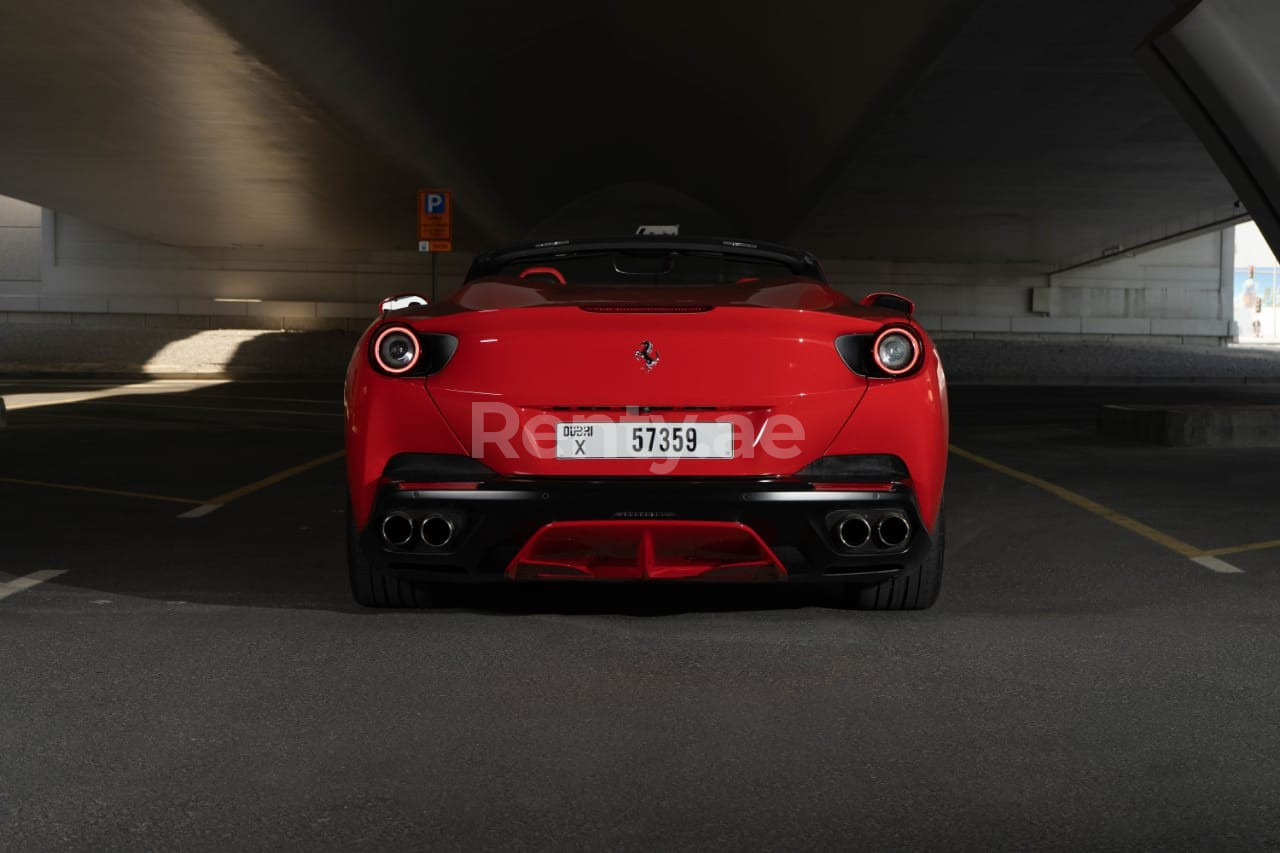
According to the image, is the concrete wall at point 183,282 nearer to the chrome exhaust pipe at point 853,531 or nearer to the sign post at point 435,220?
the sign post at point 435,220

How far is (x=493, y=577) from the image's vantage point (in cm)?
437

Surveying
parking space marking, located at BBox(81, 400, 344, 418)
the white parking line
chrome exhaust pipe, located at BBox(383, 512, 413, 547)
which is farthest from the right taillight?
parking space marking, located at BBox(81, 400, 344, 418)

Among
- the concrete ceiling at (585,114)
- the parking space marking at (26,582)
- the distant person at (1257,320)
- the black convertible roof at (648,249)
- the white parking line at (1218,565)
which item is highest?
the concrete ceiling at (585,114)

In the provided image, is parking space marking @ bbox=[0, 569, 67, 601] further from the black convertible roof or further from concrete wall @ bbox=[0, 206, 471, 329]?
concrete wall @ bbox=[0, 206, 471, 329]

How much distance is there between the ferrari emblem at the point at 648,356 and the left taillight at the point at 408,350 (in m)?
0.55

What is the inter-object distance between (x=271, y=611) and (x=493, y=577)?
1047mm

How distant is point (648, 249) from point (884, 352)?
1268 millimetres

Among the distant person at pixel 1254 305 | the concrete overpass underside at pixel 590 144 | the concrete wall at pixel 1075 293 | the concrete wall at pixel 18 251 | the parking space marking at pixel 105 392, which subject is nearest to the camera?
the concrete overpass underside at pixel 590 144

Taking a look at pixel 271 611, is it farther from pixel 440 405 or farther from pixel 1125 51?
pixel 1125 51

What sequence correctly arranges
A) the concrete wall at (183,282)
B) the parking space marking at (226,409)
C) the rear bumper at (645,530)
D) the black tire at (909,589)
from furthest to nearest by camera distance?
the concrete wall at (183,282)
the parking space marking at (226,409)
the black tire at (909,589)
the rear bumper at (645,530)

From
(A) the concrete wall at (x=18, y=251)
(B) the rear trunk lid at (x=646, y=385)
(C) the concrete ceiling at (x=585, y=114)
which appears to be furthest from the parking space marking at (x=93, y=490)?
(A) the concrete wall at (x=18, y=251)

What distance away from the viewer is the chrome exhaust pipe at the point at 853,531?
13.9 ft

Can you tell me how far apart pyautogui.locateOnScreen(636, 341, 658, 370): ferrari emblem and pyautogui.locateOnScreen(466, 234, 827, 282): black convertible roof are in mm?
1154

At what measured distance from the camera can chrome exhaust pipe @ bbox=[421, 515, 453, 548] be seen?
427cm
